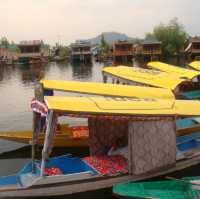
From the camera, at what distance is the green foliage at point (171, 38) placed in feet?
288

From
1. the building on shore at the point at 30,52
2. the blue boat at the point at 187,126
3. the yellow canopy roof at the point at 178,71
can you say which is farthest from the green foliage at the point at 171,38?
the blue boat at the point at 187,126

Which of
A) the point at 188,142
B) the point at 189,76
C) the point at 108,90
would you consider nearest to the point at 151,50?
the point at 189,76

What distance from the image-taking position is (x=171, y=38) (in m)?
90.3

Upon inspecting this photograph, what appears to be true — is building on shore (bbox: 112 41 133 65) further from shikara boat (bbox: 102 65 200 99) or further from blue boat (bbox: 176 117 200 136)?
blue boat (bbox: 176 117 200 136)

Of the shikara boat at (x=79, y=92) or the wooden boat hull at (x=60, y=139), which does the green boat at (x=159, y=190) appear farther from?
the wooden boat hull at (x=60, y=139)

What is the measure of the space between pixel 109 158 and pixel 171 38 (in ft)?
267

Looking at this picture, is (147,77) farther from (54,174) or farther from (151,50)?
(151,50)

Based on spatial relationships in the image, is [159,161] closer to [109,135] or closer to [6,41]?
[109,135]

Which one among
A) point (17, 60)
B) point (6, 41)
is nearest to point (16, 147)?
point (17, 60)

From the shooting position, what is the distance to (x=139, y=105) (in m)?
11.2

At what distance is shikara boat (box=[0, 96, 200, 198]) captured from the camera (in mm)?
10258

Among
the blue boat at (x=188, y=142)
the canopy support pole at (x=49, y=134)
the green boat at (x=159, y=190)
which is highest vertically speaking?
the canopy support pole at (x=49, y=134)

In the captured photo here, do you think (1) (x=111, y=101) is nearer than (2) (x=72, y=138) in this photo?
Yes

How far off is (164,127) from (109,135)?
2.33 metres
